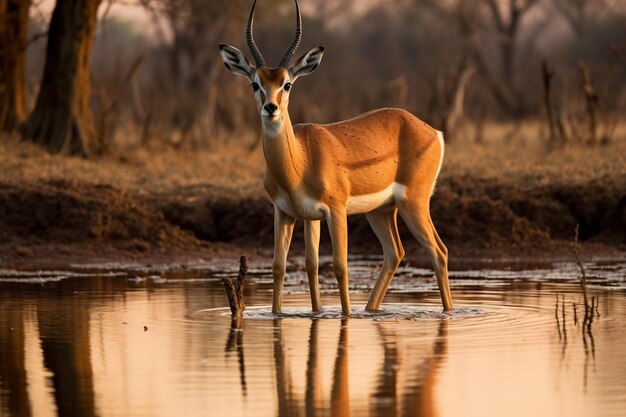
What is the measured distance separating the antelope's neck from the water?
3.42ft

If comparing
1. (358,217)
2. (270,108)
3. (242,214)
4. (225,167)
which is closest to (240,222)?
(242,214)

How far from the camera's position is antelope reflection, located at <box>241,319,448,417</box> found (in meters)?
7.61

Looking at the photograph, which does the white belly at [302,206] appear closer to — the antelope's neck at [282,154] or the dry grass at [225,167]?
the antelope's neck at [282,154]

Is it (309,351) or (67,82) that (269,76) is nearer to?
(309,351)

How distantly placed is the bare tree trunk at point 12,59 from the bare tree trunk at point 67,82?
0.81 metres

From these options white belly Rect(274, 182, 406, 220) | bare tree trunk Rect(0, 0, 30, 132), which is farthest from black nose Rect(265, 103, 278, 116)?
bare tree trunk Rect(0, 0, 30, 132)

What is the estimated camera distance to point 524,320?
433 inches

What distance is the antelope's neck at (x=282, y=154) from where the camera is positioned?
1085 centimetres

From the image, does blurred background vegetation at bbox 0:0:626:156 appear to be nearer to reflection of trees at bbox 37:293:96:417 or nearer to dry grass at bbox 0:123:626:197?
dry grass at bbox 0:123:626:197

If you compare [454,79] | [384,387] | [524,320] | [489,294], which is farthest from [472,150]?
[384,387]

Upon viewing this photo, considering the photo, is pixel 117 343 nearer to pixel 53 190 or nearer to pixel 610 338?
pixel 610 338

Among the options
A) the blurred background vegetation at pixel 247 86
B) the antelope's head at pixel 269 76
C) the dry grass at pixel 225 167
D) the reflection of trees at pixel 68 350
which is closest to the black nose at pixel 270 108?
the antelope's head at pixel 269 76

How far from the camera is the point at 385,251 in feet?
38.8

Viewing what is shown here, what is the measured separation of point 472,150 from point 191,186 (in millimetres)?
6734
